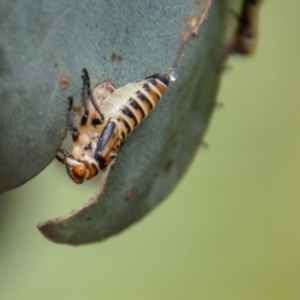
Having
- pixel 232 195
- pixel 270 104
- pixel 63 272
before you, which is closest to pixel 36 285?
pixel 63 272

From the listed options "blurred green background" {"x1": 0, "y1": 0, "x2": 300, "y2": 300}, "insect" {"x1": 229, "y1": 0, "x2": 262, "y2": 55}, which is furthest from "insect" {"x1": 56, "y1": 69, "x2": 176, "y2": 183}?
"blurred green background" {"x1": 0, "y1": 0, "x2": 300, "y2": 300}

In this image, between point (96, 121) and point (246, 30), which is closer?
point (96, 121)

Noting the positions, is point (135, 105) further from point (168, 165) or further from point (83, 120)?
point (168, 165)

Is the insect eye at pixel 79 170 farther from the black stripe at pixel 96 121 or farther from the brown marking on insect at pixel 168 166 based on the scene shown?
the brown marking on insect at pixel 168 166

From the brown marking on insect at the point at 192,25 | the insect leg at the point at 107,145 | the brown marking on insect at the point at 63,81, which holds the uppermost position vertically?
the brown marking on insect at the point at 192,25

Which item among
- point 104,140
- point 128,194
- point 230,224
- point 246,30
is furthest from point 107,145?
point 230,224

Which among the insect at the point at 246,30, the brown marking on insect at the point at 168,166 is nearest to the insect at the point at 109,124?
the brown marking on insect at the point at 168,166
